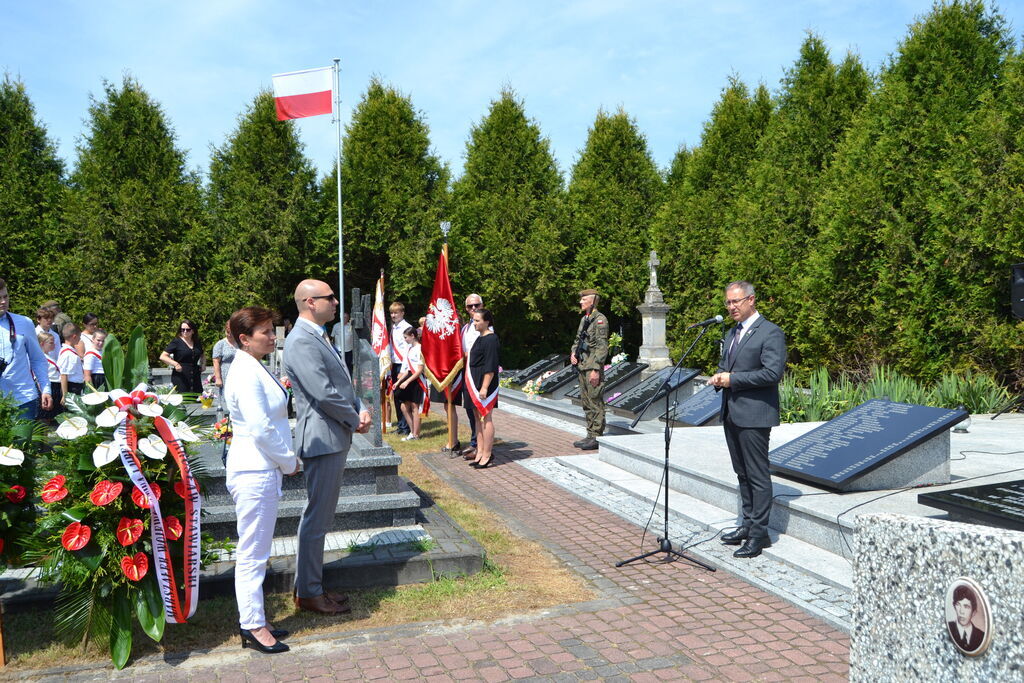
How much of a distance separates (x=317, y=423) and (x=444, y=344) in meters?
5.48

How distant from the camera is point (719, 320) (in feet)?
17.1

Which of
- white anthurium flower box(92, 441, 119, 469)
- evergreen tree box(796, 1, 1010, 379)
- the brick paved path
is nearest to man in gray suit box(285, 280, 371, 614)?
the brick paved path

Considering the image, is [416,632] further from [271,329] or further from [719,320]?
[719,320]

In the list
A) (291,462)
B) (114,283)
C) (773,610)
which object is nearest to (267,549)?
(291,462)

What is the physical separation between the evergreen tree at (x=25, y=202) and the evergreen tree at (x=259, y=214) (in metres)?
3.73

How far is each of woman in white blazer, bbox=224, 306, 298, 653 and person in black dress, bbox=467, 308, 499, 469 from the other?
16.4 ft

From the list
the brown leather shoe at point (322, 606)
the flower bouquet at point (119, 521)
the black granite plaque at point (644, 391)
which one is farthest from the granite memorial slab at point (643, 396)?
the flower bouquet at point (119, 521)

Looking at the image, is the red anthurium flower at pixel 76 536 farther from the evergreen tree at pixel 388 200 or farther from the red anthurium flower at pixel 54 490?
the evergreen tree at pixel 388 200

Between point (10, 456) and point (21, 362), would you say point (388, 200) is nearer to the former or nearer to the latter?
point (21, 362)

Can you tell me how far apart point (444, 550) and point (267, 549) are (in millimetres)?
1480

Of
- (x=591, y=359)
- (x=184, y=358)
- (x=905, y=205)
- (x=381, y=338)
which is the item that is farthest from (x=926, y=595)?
(x=905, y=205)

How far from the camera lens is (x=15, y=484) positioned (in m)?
4.12

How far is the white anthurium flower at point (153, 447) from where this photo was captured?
156 inches

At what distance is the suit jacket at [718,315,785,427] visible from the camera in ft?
17.5
